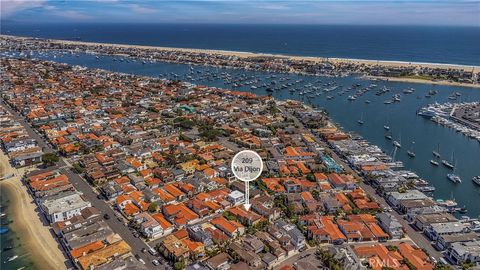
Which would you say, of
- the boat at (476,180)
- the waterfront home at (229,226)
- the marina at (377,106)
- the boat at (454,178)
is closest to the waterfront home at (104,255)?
the waterfront home at (229,226)

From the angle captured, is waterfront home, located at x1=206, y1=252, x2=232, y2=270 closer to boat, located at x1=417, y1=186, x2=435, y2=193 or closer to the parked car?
the parked car

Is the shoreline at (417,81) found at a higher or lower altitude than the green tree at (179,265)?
higher

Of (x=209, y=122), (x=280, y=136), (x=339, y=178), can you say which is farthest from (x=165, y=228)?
(x=209, y=122)

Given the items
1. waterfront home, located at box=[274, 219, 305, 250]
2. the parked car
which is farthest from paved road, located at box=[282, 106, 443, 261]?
the parked car

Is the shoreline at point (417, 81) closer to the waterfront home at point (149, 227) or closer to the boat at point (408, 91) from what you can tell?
the boat at point (408, 91)

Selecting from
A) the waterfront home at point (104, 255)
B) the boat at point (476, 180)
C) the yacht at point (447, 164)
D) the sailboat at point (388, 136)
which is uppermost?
the sailboat at point (388, 136)

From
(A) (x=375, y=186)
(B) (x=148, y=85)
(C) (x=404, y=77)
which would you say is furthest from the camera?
(C) (x=404, y=77)

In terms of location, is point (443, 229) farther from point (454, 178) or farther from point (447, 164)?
point (447, 164)

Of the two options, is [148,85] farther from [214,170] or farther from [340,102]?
[214,170]
